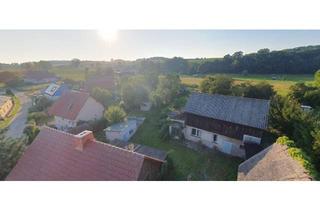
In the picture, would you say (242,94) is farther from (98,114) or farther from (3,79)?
(3,79)

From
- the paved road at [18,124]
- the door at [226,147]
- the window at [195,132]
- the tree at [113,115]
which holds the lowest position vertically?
the paved road at [18,124]

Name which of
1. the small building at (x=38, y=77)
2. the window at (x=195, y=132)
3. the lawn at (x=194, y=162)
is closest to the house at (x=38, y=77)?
the small building at (x=38, y=77)

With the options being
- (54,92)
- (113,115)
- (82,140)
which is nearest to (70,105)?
(113,115)

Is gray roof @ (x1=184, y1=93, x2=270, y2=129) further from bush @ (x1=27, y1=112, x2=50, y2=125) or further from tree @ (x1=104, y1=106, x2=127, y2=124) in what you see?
bush @ (x1=27, y1=112, x2=50, y2=125)

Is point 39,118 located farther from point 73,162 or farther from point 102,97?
point 73,162

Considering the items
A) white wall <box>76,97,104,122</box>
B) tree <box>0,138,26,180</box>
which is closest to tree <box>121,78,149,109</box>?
white wall <box>76,97,104,122</box>

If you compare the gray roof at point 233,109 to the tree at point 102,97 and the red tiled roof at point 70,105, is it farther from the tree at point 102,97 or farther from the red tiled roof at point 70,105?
the tree at point 102,97
